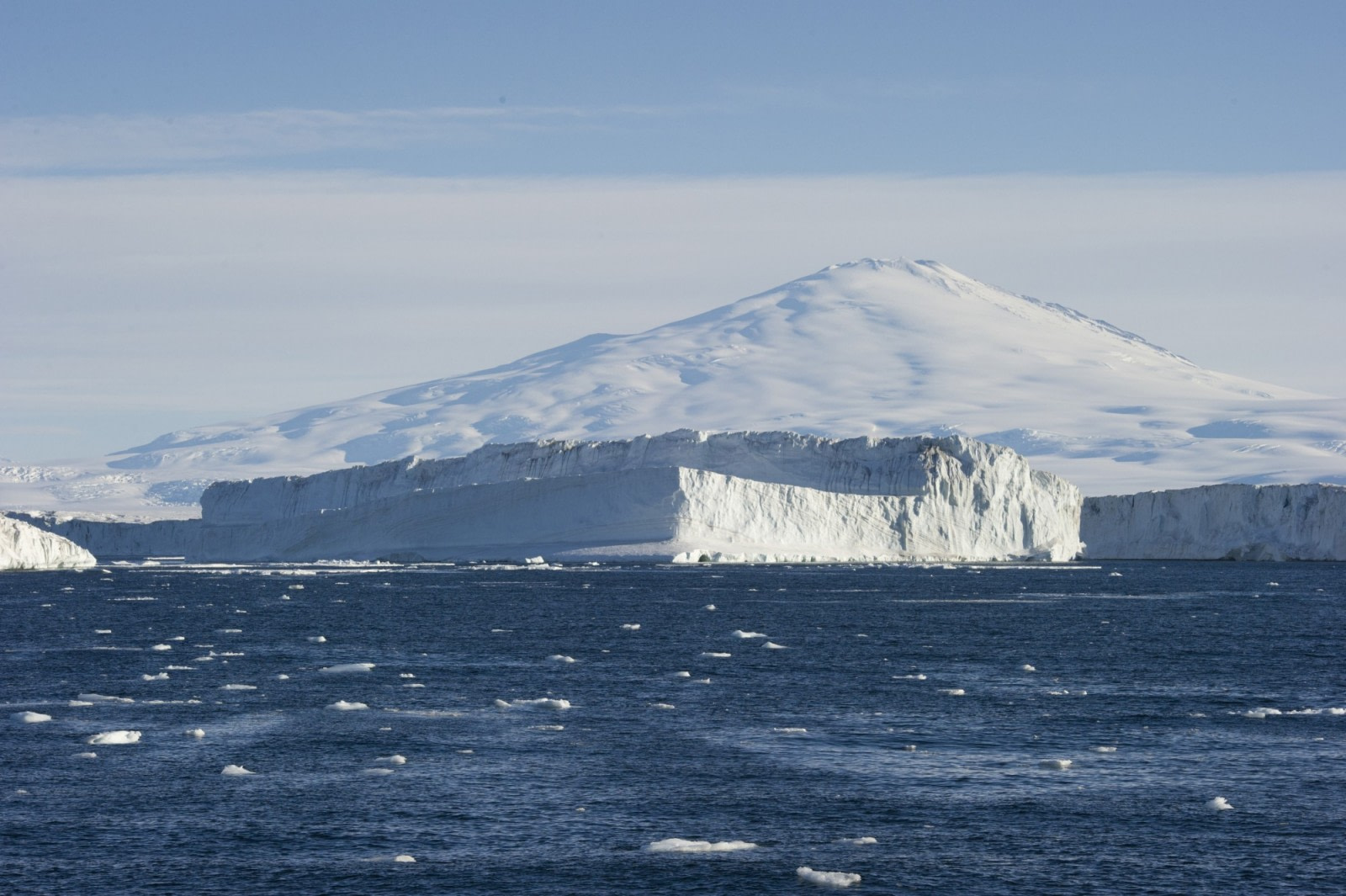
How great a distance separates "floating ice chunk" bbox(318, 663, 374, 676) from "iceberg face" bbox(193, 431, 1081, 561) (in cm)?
4559

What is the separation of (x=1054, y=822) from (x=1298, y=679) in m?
16.8

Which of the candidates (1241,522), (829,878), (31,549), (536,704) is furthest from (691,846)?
(1241,522)

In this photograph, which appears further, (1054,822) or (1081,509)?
(1081,509)

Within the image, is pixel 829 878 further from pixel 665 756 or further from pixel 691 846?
pixel 665 756

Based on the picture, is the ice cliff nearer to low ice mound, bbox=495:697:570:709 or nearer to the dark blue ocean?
the dark blue ocean

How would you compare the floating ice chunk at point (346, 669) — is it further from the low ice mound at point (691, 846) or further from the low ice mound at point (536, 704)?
the low ice mound at point (691, 846)

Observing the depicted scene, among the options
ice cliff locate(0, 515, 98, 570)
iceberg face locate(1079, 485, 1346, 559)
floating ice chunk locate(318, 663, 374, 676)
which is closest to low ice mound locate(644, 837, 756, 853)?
floating ice chunk locate(318, 663, 374, 676)

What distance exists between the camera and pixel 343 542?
9262 centimetres

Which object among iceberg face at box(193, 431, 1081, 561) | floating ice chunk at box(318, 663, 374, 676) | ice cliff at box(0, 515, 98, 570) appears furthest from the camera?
iceberg face at box(193, 431, 1081, 561)

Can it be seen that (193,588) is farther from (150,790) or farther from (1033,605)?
(150,790)

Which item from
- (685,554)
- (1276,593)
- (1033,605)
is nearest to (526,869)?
(1033,605)

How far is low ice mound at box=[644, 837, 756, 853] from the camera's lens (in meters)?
20.3

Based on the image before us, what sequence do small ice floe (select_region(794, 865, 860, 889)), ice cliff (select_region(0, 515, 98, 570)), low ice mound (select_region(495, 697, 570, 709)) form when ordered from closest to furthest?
small ice floe (select_region(794, 865, 860, 889)) < low ice mound (select_region(495, 697, 570, 709)) < ice cliff (select_region(0, 515, 98, 570))

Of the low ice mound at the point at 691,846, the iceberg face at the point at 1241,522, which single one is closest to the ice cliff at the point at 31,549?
the iceberg face at the point at 1241,522
